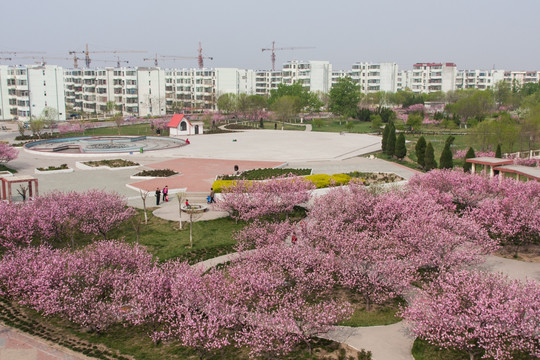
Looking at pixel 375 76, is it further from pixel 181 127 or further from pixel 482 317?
pixel 482 317

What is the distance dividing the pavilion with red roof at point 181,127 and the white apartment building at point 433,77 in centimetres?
7362

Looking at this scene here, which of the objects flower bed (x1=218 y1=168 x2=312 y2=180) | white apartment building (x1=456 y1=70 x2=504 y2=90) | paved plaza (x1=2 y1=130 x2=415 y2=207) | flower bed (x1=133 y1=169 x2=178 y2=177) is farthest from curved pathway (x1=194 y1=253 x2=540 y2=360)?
white apartment building (x1=456 y1=70 x2=504 y2=90)

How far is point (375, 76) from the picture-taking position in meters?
109

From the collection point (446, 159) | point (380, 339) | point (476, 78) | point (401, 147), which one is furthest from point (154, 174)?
point (476, 78)

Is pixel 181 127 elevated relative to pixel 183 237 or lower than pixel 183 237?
elevated

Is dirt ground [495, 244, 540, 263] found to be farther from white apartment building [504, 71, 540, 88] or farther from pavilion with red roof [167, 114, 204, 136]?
white apartment building [504, 71, 540, 88]

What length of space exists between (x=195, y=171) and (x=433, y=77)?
93.7 meters

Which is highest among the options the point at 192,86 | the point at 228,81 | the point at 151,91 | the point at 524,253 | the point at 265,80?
the point at 265,80

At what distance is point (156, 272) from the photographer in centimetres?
1166

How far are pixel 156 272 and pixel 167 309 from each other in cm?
92

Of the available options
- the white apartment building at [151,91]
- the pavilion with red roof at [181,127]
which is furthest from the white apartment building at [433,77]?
the pavilion with red roof at [181,127]

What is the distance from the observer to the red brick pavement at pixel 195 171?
26828 mm

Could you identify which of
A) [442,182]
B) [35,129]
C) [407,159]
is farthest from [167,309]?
[35,129]

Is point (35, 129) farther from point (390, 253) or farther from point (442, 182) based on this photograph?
point (390, 253)
